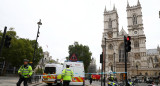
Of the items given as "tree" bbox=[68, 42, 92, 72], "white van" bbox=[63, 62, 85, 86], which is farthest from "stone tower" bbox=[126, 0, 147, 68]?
"white van" bbox=[63, 62, 85, 86]

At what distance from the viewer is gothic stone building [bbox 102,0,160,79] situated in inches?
1861

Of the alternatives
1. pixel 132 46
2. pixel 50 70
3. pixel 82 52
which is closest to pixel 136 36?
pixel 132 46

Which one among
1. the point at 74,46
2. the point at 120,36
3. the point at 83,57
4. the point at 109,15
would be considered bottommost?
the point at 83,57

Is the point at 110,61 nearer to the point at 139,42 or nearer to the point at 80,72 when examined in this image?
the point at 139,42

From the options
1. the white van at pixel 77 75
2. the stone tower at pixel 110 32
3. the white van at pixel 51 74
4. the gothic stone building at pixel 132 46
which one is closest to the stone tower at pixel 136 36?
the gothic stone building at pixel 132 46

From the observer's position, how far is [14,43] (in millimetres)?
28578

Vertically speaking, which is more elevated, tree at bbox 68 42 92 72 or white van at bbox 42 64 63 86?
tree at bbox 68 42 92 72

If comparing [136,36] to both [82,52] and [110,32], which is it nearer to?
[110,32]

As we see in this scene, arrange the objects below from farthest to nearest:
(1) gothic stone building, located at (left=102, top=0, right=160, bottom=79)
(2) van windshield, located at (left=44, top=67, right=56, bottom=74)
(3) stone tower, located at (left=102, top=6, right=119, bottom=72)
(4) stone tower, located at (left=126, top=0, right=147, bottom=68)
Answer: (3) stone tower, located at (left=102, top=6, right=119, bottom=72)
(4) stone tower, located at (left=126, top=0, right=147, bottom=68)
(1) gothic stone building, located at (left=102, top=0, right=160, bottom=79)
(2) van windshield, located at (left=44, top=67, right=56, bottom=74)

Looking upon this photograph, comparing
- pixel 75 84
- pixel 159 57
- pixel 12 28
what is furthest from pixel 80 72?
pixel 159 57

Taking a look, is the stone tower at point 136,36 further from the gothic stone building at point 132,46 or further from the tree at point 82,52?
the tree at point 82,52

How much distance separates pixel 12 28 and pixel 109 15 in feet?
137

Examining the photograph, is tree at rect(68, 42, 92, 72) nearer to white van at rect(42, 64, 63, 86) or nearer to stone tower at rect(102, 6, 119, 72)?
stone tower at rect(102, 6, 119, 72)

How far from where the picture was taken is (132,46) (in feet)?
173
